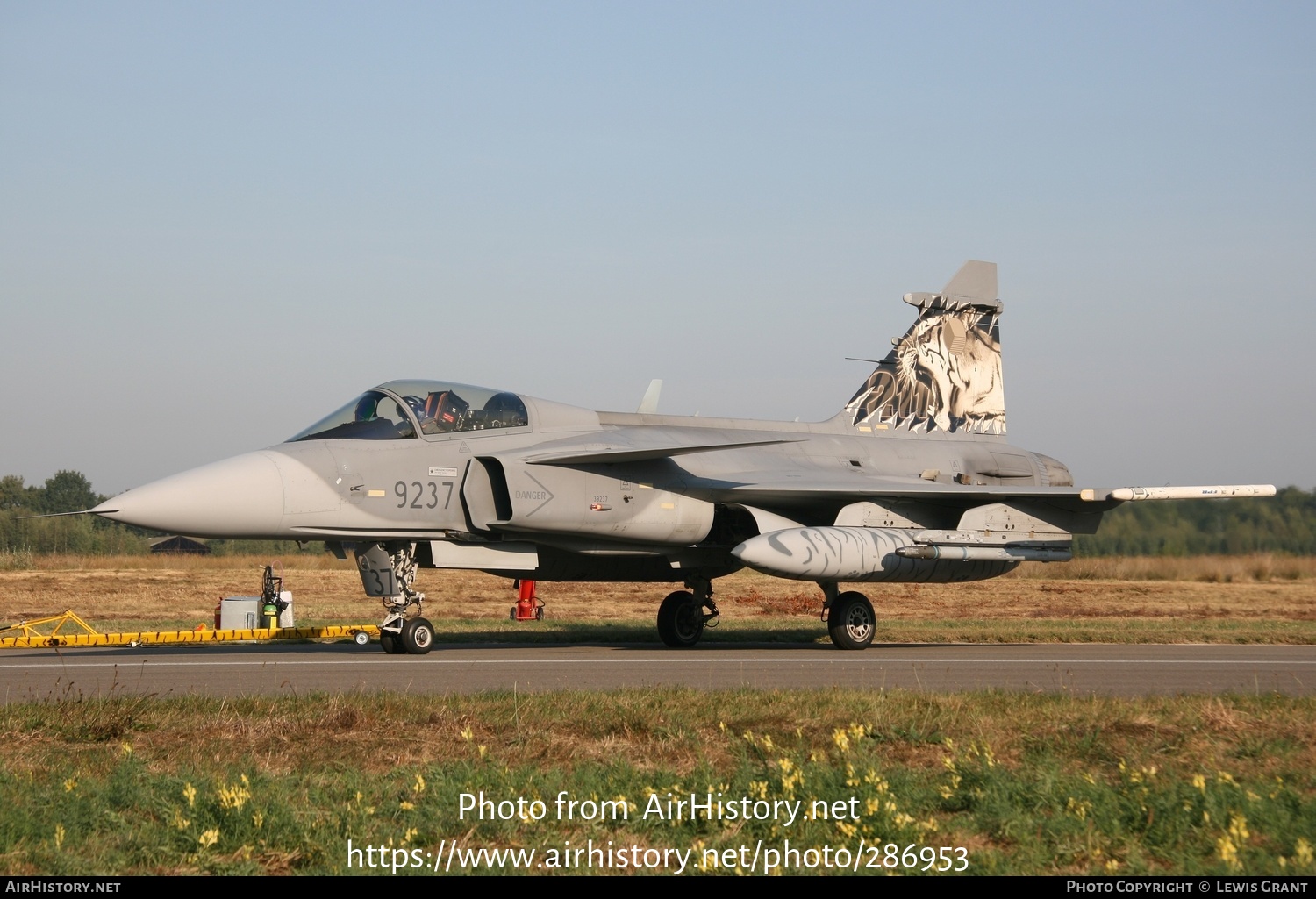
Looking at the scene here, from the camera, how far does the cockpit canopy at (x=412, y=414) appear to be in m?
13.5

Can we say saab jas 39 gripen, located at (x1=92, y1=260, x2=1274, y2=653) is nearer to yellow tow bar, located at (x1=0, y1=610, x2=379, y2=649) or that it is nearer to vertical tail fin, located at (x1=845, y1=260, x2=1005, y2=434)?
vertical tail fin, located at (x1=845, y1=260, x2=1005, y2=434)

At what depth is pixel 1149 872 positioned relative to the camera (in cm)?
463

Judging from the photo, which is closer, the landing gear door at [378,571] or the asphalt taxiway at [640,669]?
the asphalt taxiway at [640,669]

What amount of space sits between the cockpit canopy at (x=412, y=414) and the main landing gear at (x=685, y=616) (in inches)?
133

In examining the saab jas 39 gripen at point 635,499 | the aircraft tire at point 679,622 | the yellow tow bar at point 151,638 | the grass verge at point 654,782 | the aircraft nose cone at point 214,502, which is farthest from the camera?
the aircraft tire at point 679,622

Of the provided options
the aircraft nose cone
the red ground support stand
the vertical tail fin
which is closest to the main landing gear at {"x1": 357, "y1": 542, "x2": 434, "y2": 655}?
the aircraft nose cone

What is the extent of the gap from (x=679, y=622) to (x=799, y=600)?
12.5 metres

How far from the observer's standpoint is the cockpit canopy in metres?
13.5

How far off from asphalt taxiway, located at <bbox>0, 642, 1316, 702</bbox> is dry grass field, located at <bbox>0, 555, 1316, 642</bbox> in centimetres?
338

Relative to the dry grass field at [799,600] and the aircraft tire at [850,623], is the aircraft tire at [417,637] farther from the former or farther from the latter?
the aircraft tire at [850,623]

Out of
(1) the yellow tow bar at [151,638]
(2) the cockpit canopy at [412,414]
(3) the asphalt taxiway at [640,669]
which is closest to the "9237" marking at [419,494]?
(2) the cockpit canopy at [412,414]

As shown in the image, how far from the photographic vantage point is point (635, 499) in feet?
48.2

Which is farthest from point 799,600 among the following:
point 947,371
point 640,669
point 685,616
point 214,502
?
point 214,502
